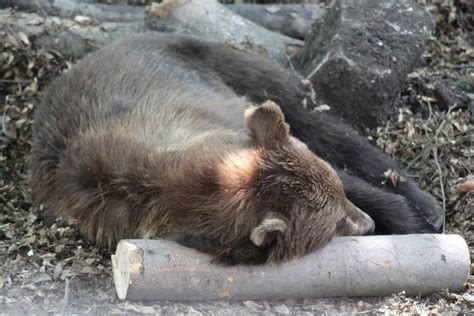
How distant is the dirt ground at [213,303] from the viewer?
4.99 meters

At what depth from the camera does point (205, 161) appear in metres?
5.21

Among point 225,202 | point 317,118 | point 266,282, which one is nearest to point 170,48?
point 317,118

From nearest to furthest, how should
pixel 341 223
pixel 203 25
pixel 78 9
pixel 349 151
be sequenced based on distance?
pixel 341 223
pixel 349 151
pixel 203 25
pixel 78 9

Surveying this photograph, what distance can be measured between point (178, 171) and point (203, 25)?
337cm

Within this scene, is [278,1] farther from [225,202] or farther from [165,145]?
[225,202]

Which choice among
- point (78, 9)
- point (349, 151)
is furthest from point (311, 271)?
point (78, 9)

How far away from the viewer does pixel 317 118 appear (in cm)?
721

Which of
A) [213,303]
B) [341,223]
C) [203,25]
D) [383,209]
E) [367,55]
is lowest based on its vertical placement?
[213,303]

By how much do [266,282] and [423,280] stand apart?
1.01m

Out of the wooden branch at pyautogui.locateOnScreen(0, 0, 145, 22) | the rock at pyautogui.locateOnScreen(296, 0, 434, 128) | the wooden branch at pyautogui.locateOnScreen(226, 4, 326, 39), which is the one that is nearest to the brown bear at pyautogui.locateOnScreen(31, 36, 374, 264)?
the rock at pyautogui.locateOnScreen(296, 0, 434, 128)

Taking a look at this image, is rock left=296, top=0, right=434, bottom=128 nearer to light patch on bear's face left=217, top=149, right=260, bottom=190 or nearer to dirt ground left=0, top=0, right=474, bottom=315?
dirt ground left=0, top=0, right=474, bottom=315

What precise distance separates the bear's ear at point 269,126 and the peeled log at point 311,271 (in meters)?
0.74

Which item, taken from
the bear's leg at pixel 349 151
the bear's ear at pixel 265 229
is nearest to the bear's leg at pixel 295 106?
the bear's leg at pixel 349 151

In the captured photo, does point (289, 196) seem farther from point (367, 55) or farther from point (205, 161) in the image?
point (367, 55)
